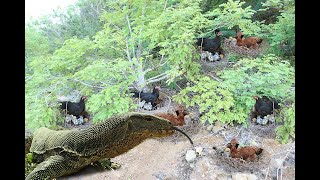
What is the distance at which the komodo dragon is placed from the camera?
1114mm

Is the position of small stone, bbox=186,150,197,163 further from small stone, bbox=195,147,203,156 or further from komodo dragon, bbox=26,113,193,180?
komodo dragon, bbox=26,113,193,180

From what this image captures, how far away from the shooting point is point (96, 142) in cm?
112

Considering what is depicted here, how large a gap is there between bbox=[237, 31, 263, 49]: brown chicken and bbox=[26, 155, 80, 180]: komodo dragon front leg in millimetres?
903

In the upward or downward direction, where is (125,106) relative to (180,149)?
upward

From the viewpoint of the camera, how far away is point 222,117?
150 centimetres

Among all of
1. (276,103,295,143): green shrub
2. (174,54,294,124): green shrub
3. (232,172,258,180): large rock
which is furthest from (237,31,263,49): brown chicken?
(232,172,258,180): large rock

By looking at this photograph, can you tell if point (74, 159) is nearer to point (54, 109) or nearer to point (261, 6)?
point (54, 109)

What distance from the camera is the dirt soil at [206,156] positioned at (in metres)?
1.42

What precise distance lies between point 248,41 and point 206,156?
1.80ft

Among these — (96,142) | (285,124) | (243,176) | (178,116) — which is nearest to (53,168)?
(96,142)
